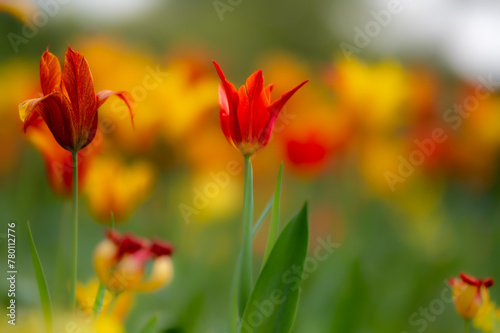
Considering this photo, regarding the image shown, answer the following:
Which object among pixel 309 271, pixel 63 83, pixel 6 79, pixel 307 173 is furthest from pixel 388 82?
pixel 63 83

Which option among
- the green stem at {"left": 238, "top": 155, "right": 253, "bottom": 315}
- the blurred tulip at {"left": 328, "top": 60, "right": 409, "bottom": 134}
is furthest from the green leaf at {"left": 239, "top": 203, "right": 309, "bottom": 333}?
the blurred tulip at {"left": 328, "top": 60, "right": 409, "bottom": 134}

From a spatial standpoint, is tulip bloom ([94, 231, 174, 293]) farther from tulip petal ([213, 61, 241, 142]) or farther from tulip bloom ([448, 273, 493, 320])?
tulip bloom ([448, 273, 493, 320])

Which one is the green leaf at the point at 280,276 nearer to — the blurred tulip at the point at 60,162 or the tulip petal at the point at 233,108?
the tulip petal at the point at 233,108

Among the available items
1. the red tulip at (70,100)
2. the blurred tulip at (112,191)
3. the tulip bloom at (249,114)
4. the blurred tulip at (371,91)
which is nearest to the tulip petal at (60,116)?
the red tulip at (70,100)

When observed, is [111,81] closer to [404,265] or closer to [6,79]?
[6,79]

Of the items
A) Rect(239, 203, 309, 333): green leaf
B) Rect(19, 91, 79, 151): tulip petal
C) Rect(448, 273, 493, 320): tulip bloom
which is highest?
Rect(19, 91, 79, 151): tulip petal

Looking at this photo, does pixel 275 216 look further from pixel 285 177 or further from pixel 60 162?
pixel 285 177
